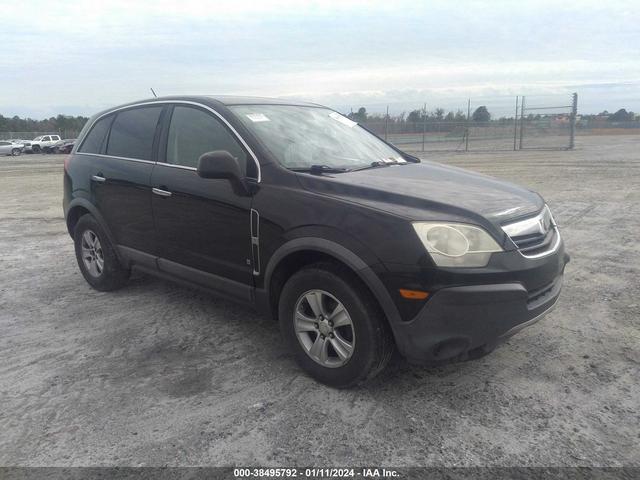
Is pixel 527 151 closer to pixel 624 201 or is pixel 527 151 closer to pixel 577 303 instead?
pixel 624 201

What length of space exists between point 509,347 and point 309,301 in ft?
5.22

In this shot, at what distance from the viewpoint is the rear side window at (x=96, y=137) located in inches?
203

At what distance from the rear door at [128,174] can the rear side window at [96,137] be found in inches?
0.5

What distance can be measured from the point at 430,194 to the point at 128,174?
2.73 metres

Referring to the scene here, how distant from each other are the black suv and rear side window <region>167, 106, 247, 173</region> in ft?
0.05

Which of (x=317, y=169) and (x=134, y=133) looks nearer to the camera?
(x=317, y=169)

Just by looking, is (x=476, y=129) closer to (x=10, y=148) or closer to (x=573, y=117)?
(x=573, y=117)

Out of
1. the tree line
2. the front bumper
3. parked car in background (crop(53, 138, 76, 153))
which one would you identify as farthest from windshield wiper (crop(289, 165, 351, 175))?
parked car in background (crop(53, 138, 76, 153))

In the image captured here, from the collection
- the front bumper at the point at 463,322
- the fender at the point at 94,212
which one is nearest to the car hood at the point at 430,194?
the front bumper at the point at 463,322

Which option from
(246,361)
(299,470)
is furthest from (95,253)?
(299,470)

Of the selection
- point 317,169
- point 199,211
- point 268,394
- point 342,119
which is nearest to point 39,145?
point 342,119

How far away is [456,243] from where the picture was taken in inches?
112

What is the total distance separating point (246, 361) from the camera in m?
3.73

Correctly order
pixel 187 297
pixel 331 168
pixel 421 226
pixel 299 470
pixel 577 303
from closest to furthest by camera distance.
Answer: pixel 299 470
pixel 421 226
pixel 331 168
pixel 577 303
pixel 187 297
